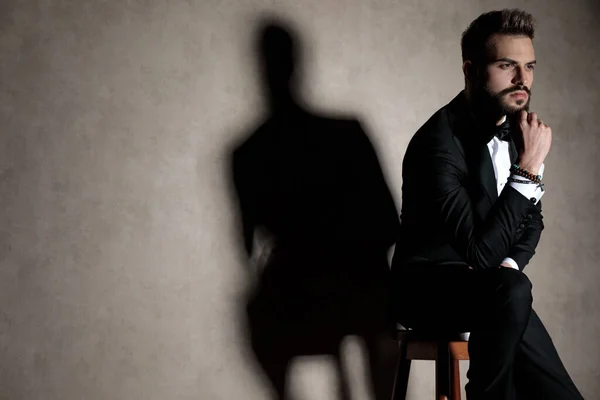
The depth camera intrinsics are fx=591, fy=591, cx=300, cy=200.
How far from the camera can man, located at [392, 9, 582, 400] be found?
4.41ft

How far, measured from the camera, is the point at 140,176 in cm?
205

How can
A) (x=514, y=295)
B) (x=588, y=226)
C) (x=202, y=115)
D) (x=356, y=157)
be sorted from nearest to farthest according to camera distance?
(x=514, y=295) → (x=202, y=115) → (x=356, y=157) → (x=588, y=226)

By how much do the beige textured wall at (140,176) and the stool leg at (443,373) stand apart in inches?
30.6

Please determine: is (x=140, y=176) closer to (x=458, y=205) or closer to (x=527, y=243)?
(x=458, y=205)

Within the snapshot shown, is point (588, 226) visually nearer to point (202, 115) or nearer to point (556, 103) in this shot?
point (556, 103)

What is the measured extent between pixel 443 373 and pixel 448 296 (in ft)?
0.66

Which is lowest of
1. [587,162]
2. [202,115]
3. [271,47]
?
[587,162]

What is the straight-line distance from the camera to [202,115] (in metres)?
2.13

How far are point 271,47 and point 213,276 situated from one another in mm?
886

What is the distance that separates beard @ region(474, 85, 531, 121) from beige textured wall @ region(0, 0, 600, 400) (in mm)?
753

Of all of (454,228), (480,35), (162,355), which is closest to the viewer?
(454,228)

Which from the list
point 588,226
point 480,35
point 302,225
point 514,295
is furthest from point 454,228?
point 588,226

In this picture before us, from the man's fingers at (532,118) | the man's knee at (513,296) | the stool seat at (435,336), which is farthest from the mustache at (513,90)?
the stool seat at (435,336)

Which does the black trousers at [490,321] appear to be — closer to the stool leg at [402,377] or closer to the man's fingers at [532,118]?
the stool leg at [402,377]
